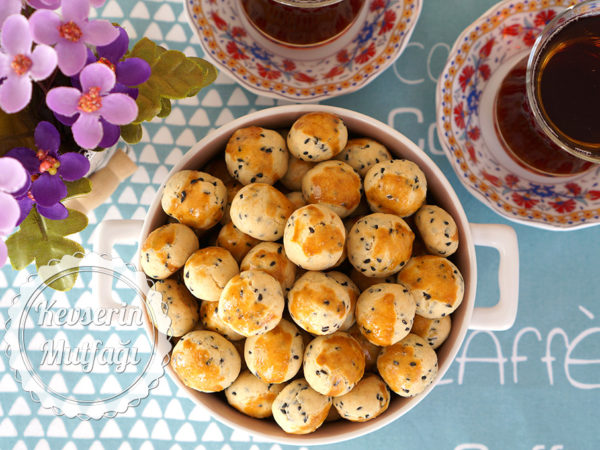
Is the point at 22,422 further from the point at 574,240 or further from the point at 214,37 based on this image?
the point at 574,240

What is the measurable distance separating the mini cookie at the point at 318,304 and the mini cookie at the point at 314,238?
0.02 metres

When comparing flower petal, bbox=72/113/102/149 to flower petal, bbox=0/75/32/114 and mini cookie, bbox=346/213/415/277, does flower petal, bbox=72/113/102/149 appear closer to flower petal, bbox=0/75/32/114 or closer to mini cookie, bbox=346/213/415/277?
flower petal, bbox=0/75/32/114

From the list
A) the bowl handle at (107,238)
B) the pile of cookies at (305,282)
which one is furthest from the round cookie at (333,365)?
the bowl handle at (107,238)

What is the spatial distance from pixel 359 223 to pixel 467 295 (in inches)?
5.8

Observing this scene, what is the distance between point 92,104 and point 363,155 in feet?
0.94

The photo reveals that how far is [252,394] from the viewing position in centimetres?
47

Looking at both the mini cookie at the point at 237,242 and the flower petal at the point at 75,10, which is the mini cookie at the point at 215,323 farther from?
the flower petal at the point at 75,10

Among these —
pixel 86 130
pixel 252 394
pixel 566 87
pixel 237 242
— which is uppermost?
pixel 566 87

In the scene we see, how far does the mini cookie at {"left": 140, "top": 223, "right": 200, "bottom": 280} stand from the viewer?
459 mm

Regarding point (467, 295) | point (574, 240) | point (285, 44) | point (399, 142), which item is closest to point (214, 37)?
point (285, 44)

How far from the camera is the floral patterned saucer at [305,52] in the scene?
21.9 inches

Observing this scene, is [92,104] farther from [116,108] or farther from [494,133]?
[494,133]

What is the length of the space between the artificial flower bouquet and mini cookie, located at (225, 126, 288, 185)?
7 centimetres

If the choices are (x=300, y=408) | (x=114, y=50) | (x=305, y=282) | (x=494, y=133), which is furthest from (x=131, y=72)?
(x=494, y=133)
